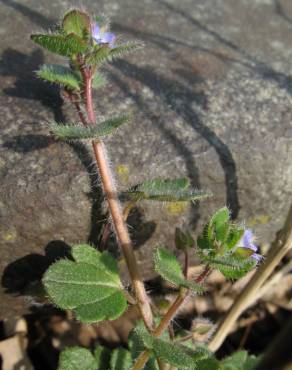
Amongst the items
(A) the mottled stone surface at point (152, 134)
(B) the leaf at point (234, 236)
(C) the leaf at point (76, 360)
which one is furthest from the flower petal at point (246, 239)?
(C) the leaf at point (76, 360)

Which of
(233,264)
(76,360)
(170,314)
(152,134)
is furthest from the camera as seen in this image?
(152,134)

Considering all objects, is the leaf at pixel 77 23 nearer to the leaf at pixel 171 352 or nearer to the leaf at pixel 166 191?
the leaf at pixel 166 191

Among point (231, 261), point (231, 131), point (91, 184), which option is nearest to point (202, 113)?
point (231, 131)

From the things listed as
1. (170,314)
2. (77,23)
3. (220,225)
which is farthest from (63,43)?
(170,314)

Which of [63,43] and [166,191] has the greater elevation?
[63,43]

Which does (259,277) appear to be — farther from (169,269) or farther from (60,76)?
→ (60,76)

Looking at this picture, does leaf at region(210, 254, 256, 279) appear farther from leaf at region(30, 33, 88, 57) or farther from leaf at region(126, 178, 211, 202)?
leaf at region(30, 33, 88, 57)

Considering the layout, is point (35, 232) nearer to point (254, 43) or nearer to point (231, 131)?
point (231, 131)

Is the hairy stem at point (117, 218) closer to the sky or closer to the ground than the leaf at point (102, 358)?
closer to the sky
